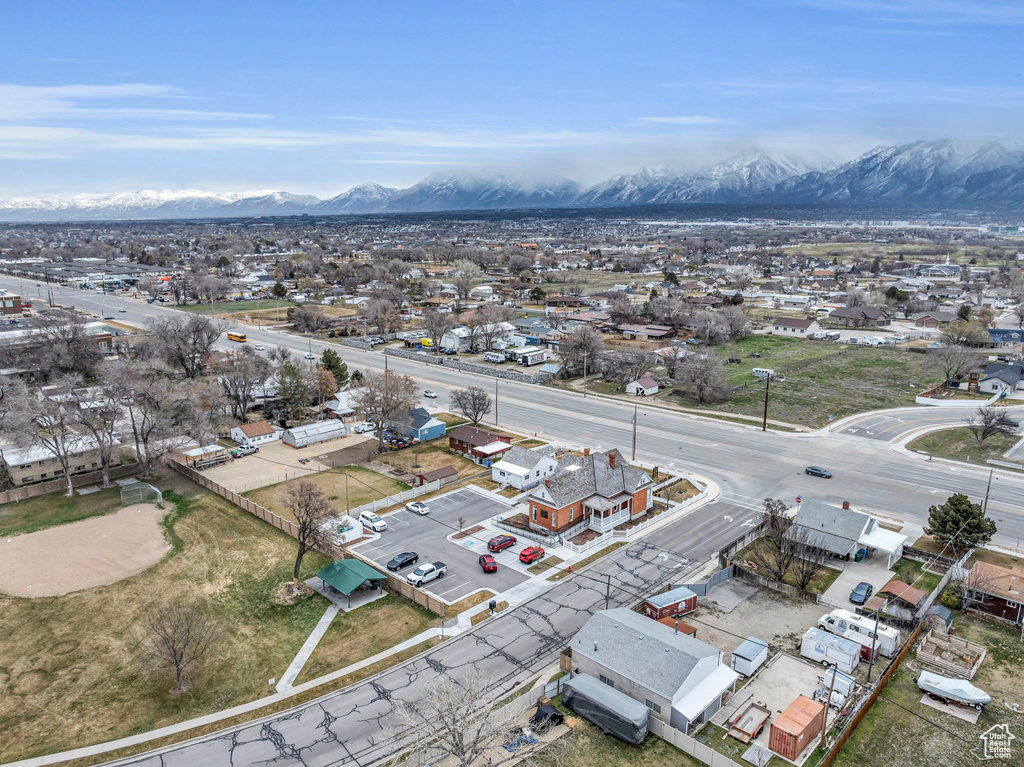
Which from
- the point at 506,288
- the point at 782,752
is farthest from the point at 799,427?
the point at 506,288

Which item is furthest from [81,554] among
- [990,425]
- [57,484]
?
[990,425]

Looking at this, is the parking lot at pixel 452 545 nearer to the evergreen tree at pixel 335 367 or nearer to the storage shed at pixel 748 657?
the storage shed at pixel 748 657

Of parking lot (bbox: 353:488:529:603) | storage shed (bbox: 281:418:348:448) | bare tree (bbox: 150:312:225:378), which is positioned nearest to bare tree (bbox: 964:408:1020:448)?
parking lot (bbox: 353:488:529:603)

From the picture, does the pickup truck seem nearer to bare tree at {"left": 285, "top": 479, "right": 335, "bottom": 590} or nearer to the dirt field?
bare tree at {"left": 285, "top": 479, "right": 335, "bottom": 590}

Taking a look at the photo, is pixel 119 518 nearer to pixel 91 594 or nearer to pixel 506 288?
pixel 91 594

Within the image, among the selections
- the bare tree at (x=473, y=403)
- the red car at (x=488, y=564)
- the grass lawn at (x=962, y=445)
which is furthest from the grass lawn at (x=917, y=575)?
Answer: the bare tree at (x=473, y=403)

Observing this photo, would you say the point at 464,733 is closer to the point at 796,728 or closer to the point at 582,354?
the point at 796,728

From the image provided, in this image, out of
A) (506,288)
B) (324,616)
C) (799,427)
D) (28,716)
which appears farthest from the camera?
(506,288)
